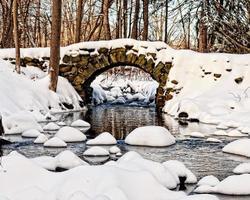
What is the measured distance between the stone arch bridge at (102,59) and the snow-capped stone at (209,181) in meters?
11.4

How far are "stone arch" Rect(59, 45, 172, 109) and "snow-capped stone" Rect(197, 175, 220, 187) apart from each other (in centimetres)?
1157

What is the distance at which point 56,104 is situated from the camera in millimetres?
16094

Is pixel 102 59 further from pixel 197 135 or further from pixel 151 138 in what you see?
pixel 151 138

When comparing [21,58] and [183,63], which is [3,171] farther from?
[21,58]

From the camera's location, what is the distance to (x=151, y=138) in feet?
30.8

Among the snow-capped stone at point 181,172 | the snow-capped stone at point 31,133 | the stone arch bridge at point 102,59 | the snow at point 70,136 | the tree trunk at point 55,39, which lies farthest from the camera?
the stone arch bridge at point 102,59

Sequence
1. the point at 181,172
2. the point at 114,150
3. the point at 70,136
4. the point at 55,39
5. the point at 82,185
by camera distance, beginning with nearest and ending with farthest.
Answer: the point at 82,185, the point at 181,172, the point at 114,150, the point at 70,136, the point at 55,39

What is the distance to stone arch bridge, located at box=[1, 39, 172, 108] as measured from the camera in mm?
17781

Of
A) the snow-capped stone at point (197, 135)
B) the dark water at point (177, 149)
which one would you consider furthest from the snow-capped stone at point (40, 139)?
the snow-capped stone at point (197, 135)

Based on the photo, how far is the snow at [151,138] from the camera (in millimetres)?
9336

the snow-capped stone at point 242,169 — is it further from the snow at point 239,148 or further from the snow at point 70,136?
the snow at point 70,136

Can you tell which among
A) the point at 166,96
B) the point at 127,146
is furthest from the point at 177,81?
the point at 127,146

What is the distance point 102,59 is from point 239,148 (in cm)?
1025

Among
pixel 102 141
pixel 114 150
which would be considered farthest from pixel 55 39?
pixel 114 150
